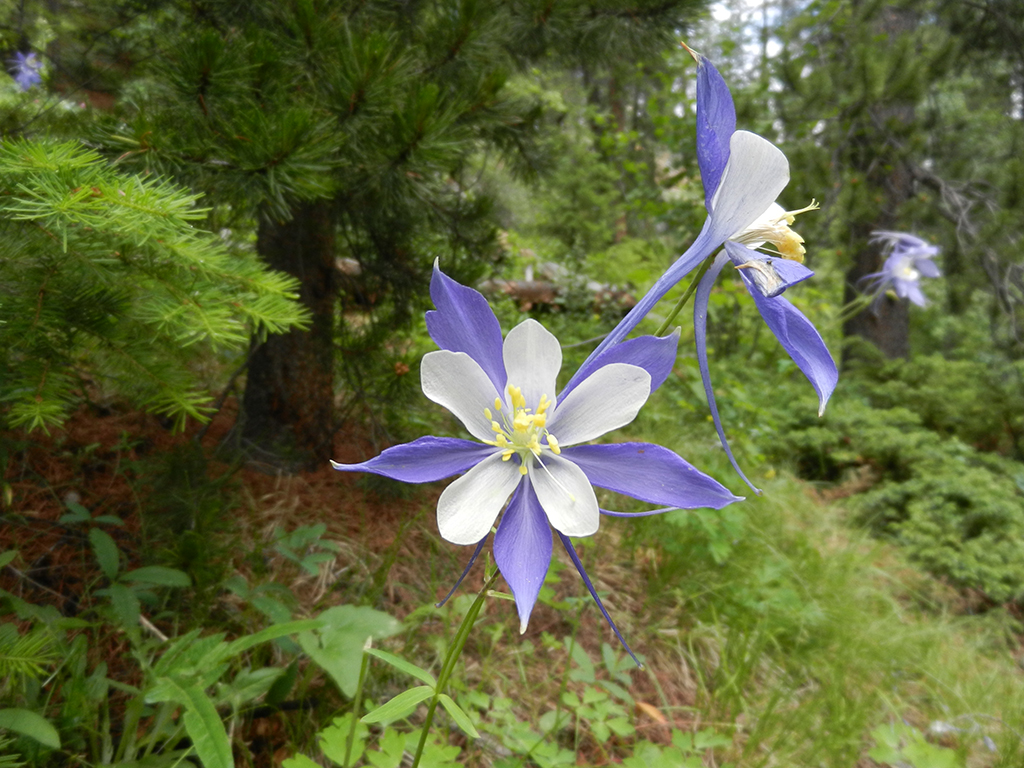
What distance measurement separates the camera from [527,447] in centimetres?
86

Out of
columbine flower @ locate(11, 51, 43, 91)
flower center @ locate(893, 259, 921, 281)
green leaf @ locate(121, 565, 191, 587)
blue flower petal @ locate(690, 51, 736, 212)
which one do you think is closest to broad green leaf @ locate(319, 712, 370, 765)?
green leaf @ locate(121, 565, 191, 587)

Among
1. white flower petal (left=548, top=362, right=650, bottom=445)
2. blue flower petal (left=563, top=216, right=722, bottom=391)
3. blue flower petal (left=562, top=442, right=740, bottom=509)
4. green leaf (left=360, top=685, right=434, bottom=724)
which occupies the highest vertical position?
blue flower petal (left=563, top=216, right=722, bottom=391)

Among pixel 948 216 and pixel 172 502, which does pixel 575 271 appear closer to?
pixel 948 216

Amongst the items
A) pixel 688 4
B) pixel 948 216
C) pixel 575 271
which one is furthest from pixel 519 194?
pixel 688 4

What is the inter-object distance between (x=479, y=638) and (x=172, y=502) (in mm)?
1140

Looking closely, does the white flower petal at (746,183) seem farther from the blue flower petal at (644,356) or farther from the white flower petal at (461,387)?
the white flower petal at (461,387)

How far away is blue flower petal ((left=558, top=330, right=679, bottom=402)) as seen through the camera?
83 centimetres

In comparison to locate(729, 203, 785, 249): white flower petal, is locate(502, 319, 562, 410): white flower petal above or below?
below

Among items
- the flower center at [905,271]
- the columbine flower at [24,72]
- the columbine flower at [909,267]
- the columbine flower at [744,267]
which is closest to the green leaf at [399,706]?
the columbine flower at [744,267]

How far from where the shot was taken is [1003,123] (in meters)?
8.89

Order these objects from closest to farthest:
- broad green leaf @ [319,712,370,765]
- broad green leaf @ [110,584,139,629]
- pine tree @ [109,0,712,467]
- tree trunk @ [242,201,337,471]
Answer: broad green leaf @ [319,712,370,765]
broad green leaf @ [110,584,139,629]
pine tree @ [109,0,712,467]
tree trunk @ [242,201,337,471]

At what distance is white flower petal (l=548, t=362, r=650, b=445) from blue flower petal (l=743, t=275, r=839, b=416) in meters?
0.23

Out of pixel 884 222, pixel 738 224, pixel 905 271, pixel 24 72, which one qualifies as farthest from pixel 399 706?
pixel 884 222

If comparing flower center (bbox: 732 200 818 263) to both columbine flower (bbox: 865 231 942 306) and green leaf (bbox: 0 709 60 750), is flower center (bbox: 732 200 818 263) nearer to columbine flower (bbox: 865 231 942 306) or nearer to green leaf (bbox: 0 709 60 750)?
green leaf (bbox: 0 709 60 750)
